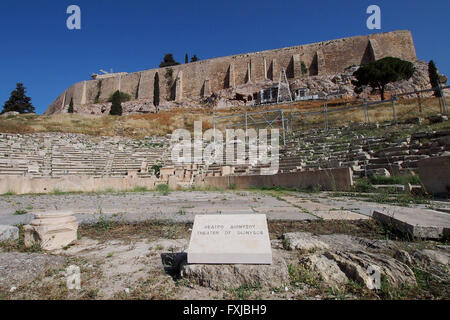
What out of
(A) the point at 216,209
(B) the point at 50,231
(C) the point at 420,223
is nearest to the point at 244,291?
(C) the point at 420,223

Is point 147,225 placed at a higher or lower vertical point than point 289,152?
lower

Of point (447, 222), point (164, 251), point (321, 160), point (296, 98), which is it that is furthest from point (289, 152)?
point (296, 98)

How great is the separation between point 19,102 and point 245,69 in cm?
4450

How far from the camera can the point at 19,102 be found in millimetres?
46531

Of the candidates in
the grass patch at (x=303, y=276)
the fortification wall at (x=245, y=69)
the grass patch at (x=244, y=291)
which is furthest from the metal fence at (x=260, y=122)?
the fortification wall at (x=245, y=69)

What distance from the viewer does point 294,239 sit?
8.07 ft

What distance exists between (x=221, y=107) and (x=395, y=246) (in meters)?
39.9

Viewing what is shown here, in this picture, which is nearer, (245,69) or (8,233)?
(8,233)

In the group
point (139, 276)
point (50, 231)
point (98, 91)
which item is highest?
point (98, 91)

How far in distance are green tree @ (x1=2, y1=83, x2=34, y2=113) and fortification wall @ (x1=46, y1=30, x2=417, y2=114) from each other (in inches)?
386

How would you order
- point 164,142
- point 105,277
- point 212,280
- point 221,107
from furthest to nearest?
point 221,107 → point 164,142 → point 105,277 → point 212,280

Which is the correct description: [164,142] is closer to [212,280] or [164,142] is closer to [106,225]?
[106,225]

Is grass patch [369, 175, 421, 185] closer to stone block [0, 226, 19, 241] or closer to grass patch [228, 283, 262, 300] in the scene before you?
grass patch [228, 283, 262, 300]

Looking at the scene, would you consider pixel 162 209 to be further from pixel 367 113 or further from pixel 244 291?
pixel 367 113
